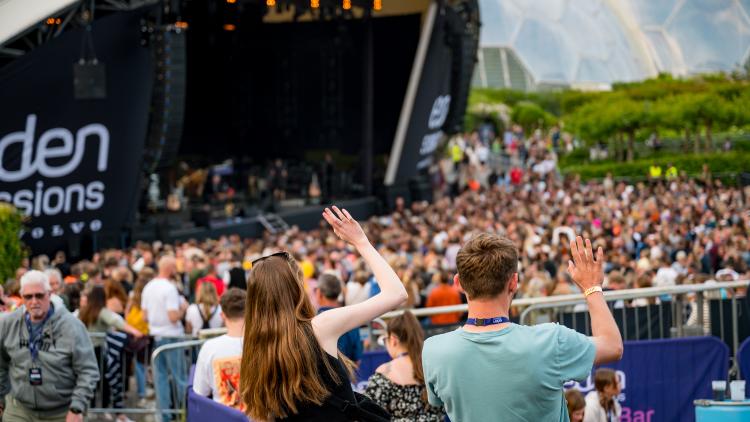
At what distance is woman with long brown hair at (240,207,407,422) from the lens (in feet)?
14.5

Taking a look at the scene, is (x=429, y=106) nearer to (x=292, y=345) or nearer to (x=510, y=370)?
(x=292, y=345)

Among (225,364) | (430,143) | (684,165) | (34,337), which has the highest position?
(684,165)

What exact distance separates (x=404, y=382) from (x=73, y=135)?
620 inches

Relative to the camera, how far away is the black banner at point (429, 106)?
30.1 meters

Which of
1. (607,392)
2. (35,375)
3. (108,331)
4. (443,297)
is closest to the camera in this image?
(35,375)

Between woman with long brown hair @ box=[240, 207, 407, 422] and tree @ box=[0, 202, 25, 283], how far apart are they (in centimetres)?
1050

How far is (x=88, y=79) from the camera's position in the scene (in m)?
20.6

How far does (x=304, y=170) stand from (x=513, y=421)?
89.3 feet

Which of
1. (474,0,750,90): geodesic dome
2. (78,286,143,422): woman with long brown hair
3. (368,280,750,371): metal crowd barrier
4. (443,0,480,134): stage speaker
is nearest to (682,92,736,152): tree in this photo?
(443,0,480,134): stage speaker

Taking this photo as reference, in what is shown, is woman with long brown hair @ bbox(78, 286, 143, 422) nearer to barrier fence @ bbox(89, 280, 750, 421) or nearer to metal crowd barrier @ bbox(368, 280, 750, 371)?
barrier fence @ bbox(89, 280, 750, 421)

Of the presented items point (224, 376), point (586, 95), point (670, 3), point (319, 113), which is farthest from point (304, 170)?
point (670, 3)

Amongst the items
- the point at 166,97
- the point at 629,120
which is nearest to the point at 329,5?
the point at 166,97

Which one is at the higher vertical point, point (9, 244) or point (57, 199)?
point (57, 199)

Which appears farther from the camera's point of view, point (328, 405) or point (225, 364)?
point (225, 364)
